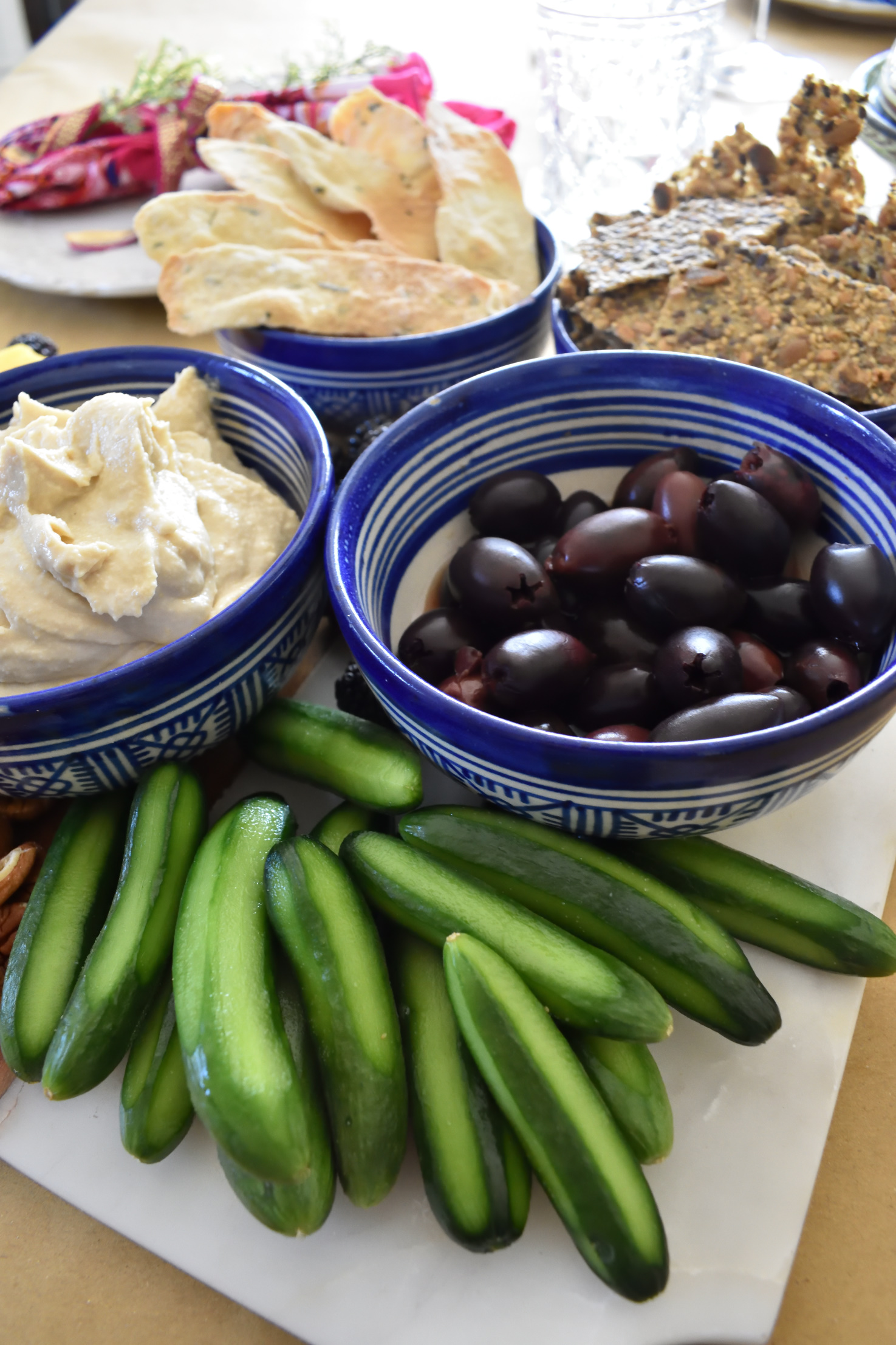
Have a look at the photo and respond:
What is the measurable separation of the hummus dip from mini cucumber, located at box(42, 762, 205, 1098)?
0.45 ft

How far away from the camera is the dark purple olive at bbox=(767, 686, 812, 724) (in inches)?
28.9

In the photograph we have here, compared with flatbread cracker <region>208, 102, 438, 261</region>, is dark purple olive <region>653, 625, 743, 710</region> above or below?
below

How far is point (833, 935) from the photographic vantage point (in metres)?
0.74

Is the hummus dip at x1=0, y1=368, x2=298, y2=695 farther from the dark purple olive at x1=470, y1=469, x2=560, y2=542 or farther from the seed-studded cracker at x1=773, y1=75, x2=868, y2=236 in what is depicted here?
the seed-studded cracker at x1=773, y1=75, x2=868, y2=236

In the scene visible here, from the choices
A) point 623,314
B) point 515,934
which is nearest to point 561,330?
point 623,314

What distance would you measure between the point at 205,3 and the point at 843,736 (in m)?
2.87

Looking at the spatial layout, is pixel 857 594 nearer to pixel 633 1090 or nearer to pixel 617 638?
pixel 617 638

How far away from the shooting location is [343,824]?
0.82 meters

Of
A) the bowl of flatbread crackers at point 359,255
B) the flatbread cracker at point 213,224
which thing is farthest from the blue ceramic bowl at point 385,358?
the flatbread cracker at point 213,224

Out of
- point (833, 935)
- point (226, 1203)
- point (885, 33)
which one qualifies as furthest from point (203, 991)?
point (885, 33)

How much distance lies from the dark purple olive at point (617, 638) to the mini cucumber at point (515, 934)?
0.77ft

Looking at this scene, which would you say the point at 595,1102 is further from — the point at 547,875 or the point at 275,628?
the point at 275,628

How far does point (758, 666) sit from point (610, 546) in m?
0.16

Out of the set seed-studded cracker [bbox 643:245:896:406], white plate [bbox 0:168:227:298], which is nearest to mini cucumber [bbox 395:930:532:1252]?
seed-studded cracker [bbox 643:245:896:406]
